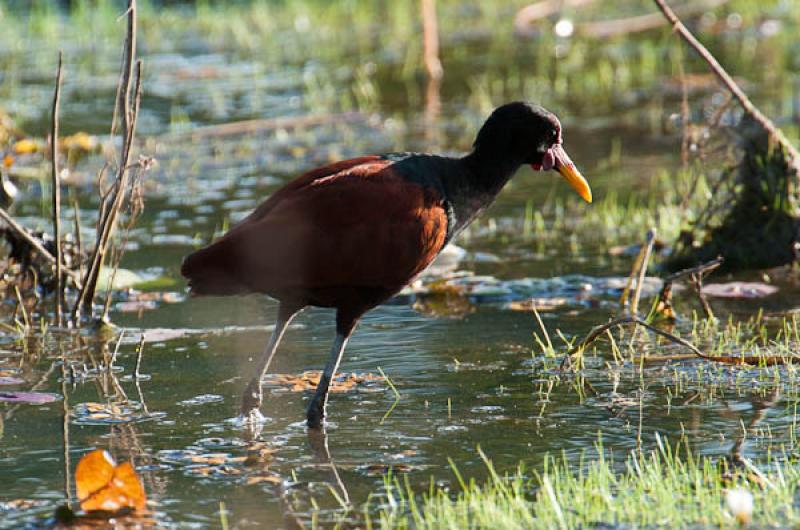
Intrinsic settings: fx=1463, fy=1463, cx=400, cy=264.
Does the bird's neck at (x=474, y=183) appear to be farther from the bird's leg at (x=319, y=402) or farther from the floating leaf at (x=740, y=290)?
the floating leaf at (x=740, y=290)

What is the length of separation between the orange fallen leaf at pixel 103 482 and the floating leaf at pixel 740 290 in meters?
3.92

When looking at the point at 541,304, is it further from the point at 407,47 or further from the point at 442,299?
the point at 407,47

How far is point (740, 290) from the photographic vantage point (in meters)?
7.74

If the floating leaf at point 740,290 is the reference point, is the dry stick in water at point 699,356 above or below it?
above

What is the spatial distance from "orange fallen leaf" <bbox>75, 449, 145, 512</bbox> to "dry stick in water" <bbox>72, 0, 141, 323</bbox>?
2.28 meters

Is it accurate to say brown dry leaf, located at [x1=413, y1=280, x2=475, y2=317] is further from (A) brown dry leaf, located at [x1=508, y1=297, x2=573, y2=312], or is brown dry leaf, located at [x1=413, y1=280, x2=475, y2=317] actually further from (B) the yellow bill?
(B) the yellow bill

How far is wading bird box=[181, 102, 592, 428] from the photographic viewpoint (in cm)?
565

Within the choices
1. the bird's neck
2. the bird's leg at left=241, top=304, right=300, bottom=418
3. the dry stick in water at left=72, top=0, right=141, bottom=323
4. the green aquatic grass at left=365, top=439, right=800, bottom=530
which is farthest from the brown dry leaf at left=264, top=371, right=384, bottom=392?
the green aquatic grass at left=365, top=439, right=800, bottom=530

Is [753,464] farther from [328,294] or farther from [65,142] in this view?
[65,142]

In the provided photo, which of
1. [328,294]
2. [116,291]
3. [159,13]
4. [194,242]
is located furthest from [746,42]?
[328,294]

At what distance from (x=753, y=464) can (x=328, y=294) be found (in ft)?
5.74

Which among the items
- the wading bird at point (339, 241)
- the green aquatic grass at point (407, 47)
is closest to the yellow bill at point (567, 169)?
the wading bird at point (339, 241)

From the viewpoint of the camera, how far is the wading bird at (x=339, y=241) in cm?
565

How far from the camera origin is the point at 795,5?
57.9 ft
